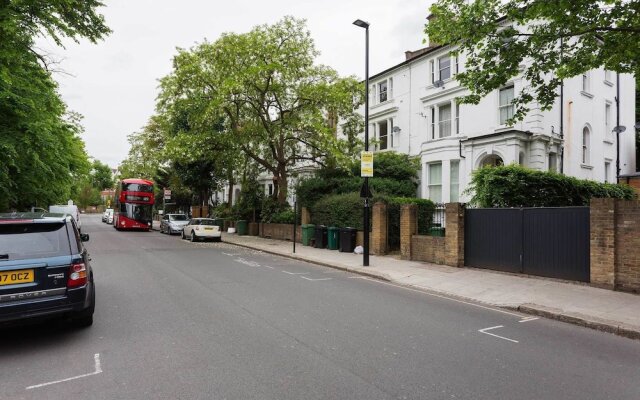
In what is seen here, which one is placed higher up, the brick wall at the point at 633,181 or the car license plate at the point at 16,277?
the brick wall at the point at 633,181

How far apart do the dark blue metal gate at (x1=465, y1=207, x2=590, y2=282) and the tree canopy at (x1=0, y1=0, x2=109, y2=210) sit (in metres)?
11.7

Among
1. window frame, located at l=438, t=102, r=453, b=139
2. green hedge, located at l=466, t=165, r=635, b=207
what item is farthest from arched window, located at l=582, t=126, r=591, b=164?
green hedge, located at l=466, t=165, r=635, b=207

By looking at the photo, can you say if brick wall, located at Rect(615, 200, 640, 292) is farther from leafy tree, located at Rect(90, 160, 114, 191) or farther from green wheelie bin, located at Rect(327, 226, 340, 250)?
leafy tree, located at Rect(90, 160, 114, 191)

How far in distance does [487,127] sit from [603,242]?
40.2ft

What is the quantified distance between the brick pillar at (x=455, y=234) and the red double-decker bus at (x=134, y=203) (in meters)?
28.3

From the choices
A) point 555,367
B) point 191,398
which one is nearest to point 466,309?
point 555,367

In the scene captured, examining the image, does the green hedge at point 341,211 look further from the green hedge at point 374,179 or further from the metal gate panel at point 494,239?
the metal gate panel at point 494,239

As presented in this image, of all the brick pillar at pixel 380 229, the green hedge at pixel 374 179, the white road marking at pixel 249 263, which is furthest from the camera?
the green hedge at pixel 374 179

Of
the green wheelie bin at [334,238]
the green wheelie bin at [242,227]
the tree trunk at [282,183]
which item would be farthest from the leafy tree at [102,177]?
the green wheelie bin at [334,238]

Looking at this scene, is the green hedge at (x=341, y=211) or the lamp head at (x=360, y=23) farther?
the green hedge at (x=341, y=211)

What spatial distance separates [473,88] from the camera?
35.6 feet

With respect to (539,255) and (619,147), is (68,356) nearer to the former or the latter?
(539,255)

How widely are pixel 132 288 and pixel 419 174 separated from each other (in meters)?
18.5

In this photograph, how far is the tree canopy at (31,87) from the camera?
8.65 meters
